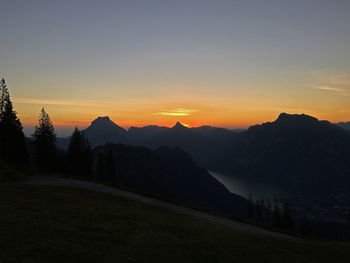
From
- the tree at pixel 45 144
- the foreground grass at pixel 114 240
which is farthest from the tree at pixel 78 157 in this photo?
the foreground grass at pixel 114 240

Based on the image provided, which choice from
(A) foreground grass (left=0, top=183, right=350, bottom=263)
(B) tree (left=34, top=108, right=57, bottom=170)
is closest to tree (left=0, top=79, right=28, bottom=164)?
(B) tree (left=34, top=108, right=57, bottom=170)

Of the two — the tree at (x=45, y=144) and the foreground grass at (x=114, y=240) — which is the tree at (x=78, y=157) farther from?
the foreground grass at (x=114, y=240)

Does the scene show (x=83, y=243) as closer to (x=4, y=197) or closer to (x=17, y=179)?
(x=4, y=197)

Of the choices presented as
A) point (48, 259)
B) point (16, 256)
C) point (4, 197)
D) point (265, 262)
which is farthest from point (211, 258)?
point (4, 197)

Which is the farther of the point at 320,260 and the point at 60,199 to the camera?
the point at 60,199

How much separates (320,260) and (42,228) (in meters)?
16.3

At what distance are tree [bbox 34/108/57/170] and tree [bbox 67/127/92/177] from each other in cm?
436

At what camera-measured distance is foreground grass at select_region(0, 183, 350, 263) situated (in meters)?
9.78

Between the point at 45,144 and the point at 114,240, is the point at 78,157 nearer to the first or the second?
the point at 45,144

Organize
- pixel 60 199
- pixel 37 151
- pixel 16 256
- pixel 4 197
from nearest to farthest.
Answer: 1. pixel 16 256
2. pixel 4 197
3. pixel 60 199
4. pixel 37 151

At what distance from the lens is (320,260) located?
43.8 ft

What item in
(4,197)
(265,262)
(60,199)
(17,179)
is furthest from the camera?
(17,179)

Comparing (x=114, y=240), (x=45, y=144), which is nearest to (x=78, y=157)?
(x=45, y=144)

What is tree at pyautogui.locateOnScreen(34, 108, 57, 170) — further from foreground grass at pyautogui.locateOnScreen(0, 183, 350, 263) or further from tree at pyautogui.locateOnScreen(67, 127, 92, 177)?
foreground grass at pyautogui.locateOnScreen(0, 183, 350, 263)
